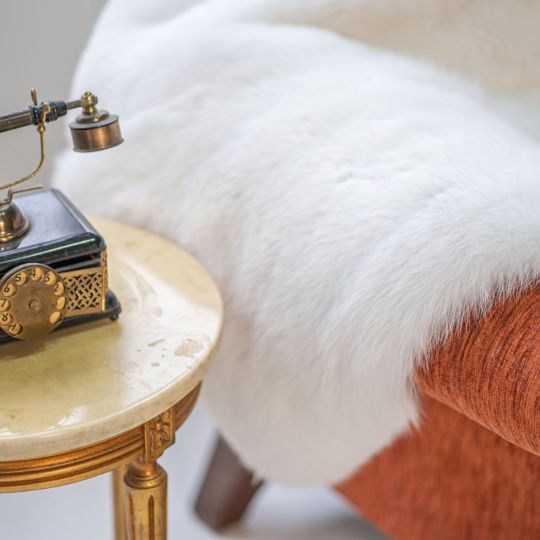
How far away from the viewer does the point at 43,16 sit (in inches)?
54.1

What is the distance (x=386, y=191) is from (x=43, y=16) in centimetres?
88

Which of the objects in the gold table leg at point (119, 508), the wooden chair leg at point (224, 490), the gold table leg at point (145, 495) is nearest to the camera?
the gold table leg at point (145, 495)

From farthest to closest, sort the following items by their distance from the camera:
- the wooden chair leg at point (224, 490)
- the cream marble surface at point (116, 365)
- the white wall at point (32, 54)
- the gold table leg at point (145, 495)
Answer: the white wall at point (32, 54), the wooden chair leg at point (224, 490), the gold table leg at point (145, 495), the cream marble surface at point (116, 365)

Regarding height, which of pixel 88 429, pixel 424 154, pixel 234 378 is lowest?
pixel 234 378

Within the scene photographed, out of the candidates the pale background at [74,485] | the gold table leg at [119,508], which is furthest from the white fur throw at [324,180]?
the pale background at [74,485]

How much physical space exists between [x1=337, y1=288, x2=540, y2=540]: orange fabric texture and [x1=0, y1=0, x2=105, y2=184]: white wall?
757 mm

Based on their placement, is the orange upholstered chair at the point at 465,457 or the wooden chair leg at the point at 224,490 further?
the wooden chair leg at the point at 224,490

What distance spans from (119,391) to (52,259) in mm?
133

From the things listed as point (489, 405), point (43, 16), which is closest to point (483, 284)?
point (489, 405)

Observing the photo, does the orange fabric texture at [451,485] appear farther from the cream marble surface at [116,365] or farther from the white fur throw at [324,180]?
the cream marble surface at [116,365]

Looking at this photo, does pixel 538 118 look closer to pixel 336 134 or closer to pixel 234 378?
pixel 336 134

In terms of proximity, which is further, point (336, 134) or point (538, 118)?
point (538, 118)

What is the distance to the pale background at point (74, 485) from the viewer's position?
116 cm

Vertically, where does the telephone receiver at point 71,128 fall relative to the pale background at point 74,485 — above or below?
above
